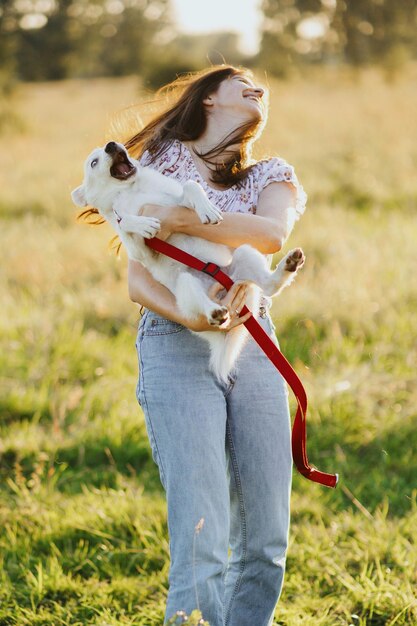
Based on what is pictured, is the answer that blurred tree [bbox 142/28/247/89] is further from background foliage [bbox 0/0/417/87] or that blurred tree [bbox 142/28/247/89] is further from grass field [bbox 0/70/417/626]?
grass field [bbox 0/70/417/626]

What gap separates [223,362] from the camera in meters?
2.92

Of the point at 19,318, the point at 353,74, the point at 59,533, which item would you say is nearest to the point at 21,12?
the point at 353,74

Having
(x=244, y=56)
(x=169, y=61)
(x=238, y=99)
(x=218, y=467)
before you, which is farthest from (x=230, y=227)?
(x=244, y=56)

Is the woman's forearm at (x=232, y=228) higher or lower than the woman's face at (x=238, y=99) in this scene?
lower

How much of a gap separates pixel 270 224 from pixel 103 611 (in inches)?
79.1

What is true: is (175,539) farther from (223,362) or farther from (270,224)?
(270,224)

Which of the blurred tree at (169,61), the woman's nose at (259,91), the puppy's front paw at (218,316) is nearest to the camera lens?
the puppy's front paw at (218,316)

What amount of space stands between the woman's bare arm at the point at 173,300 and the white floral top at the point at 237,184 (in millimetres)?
426

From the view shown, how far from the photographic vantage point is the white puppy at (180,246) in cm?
288

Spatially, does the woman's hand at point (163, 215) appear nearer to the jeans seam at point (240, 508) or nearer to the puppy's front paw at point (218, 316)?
the puppy's front paw at point (218, 316)

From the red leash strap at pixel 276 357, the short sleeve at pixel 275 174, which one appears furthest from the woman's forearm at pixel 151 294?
the short sleeve at pixel 275 174

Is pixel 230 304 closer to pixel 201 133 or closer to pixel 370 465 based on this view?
pixel 201 133

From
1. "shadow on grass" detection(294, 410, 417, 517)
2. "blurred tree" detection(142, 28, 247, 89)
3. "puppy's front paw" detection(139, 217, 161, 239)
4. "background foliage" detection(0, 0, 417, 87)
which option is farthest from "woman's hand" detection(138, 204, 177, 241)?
→ "background foliage" detection(0, 0, 417, 87)

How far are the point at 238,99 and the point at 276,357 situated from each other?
3.77 ft
